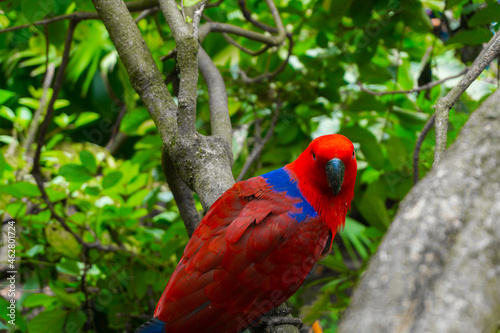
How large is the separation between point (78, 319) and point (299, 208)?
1.12 m

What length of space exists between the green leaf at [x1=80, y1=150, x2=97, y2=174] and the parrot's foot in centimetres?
91

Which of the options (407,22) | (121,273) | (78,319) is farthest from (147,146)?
(407,22)

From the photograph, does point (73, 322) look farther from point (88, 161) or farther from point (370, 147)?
point (370, 147)

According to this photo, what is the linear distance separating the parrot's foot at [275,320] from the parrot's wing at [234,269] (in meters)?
0.03

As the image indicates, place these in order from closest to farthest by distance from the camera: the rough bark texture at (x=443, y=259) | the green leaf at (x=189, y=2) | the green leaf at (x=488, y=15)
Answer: the rough bark texture at (x=443, y=259)
the green leaf at (x=189, y=2)
the green leaf at (x=488, y=15)

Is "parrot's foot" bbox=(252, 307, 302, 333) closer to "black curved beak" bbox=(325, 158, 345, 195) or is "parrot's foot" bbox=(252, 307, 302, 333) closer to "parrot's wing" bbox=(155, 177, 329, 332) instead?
"parrot's wing" bbox=(155, 177, 329, 332)

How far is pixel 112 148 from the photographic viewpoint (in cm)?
304

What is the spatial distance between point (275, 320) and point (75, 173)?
3.19 ft

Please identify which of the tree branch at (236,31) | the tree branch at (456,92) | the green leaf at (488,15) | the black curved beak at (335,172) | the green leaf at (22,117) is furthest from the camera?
the green leaf at (22,117)

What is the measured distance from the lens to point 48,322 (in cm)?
164

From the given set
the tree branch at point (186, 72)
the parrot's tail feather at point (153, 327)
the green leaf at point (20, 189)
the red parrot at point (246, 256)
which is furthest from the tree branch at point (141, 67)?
the green leaf at point (20, 189)

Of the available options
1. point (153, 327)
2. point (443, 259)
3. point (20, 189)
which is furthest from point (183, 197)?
point (443, 259)

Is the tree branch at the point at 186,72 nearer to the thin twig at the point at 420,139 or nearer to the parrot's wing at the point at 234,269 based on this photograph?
the parrot's wing at the point at 234,269

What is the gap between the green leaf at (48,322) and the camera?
5.30ft
